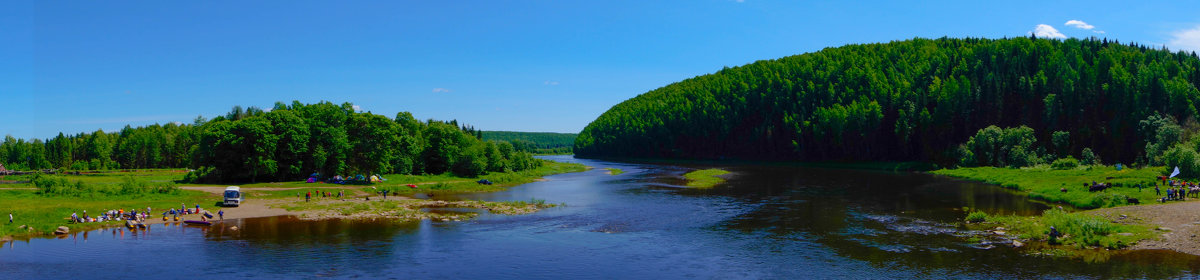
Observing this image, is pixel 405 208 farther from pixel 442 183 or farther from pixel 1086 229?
pixel 1086 229

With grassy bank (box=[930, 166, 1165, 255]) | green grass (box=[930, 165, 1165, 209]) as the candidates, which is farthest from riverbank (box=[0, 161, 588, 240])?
green grass (box=[930, 165, 1165, 209])

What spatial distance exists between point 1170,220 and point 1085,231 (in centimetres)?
940

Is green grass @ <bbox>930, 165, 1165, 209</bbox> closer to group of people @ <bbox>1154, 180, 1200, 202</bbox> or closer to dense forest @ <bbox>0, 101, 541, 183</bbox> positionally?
group of people @ <bbox>1154, 180, 1200, 202</bbox>

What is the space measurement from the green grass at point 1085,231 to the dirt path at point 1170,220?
2.92ft

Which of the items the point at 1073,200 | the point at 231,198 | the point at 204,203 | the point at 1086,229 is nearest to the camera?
the point at 1086,229

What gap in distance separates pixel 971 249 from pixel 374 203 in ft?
173

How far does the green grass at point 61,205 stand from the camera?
153 feet

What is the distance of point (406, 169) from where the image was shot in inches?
4173

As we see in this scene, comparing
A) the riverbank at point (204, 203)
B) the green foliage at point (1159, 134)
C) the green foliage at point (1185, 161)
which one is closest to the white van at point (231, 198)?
the riverbank at point (204, 203)

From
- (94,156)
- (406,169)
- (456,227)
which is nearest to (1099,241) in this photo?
(456,227)

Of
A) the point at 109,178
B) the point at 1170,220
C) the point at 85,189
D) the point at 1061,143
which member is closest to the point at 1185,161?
the point at 1170,220

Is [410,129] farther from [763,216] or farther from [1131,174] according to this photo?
[1131,174]

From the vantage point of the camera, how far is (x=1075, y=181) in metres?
78.3

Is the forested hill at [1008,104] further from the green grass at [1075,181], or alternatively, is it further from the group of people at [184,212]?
the group of people at [184,212]
